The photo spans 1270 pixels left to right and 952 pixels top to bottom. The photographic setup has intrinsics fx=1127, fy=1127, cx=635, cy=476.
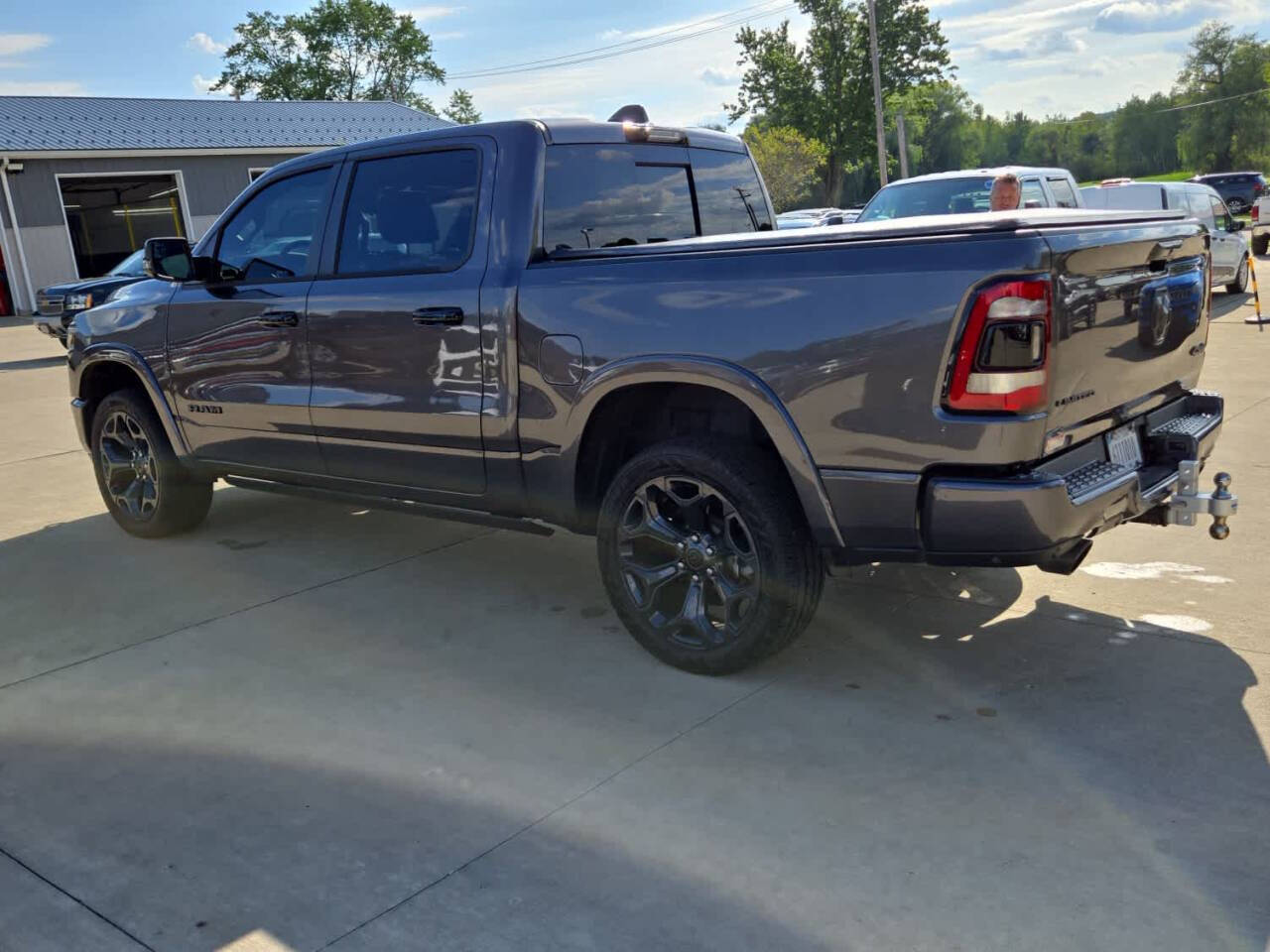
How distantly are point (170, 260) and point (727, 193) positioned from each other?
2612mm

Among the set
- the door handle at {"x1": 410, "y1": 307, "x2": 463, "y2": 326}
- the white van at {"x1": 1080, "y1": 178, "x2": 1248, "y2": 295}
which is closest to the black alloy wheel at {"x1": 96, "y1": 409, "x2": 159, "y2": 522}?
the door handle at {"x1": 410, "y1": 307, "x2": 463, "y2": 326}

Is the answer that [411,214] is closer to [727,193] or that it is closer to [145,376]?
[727,193]

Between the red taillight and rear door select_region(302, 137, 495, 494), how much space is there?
186 cm

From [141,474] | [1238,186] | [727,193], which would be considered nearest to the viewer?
[727,193]

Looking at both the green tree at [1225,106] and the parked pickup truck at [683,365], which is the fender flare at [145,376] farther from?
the green tree at [1225,106]

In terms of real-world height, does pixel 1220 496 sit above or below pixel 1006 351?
below

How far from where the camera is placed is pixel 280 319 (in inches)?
192

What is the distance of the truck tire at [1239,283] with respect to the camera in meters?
16.4

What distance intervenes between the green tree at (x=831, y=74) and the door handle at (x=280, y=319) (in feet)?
173

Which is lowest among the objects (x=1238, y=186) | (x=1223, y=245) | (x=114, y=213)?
(x=1238, y=186)

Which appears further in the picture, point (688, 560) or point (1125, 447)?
point (688, 560)

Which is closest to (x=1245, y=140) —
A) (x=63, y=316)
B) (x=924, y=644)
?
(x=63, y=316)

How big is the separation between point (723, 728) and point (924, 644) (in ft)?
3.27

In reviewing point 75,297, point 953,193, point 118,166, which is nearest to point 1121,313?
point 953,193
